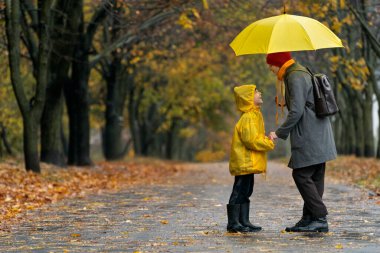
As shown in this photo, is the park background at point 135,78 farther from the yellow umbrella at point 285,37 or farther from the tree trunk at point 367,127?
the yellow umbrella at point 285,37

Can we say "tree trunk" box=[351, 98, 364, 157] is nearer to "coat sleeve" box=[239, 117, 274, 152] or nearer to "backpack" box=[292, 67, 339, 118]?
"backpack" box=[292, 67, 339, 118]

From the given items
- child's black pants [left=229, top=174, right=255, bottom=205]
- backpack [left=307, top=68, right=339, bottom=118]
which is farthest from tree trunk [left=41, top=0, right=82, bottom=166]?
backpack [left=307, top=68, right=339, bottom=118]

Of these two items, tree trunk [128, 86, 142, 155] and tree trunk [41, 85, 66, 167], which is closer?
tree trunk [41, 85, 66, 167]

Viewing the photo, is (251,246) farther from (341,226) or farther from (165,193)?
(165,193)

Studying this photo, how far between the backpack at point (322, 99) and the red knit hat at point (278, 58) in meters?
0.40

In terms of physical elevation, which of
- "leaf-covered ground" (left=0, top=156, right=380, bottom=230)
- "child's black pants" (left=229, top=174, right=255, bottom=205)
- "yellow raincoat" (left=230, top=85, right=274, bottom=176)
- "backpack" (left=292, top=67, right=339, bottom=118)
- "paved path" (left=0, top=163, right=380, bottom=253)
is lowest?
"leaf-covered ground" (left=0, top=156, right=380, bottom=230)

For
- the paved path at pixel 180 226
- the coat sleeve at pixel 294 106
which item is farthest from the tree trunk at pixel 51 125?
the coat sleeve at pixel 294 106

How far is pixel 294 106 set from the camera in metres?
9.46

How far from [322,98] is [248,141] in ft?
2.94

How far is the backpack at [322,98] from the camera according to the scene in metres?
9.55

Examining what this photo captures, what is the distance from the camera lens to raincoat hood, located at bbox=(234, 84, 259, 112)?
387 inches

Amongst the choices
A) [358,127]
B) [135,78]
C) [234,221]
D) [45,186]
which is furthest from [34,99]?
[135,78]

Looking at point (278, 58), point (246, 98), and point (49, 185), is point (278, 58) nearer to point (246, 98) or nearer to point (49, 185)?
point (246, 98)

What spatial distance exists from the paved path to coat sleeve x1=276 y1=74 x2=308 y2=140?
108cm
